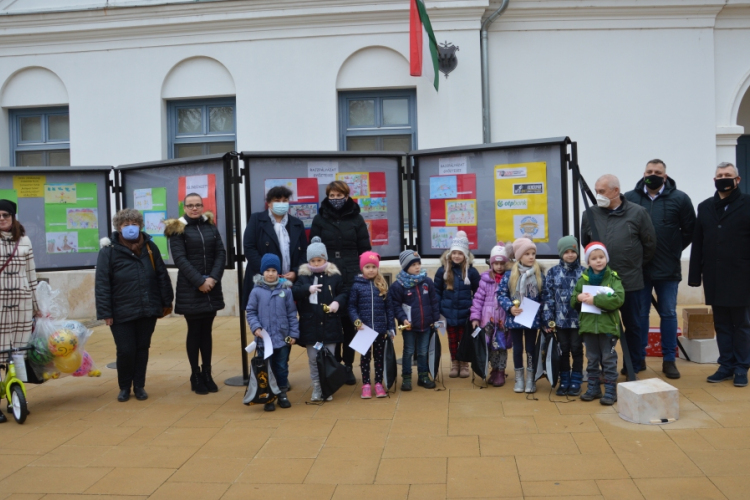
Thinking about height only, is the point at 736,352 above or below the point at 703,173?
below

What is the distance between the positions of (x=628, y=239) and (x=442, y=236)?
193 centimetres

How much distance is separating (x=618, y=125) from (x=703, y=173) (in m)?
1.41

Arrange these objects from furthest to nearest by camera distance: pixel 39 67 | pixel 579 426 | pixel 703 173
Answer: pixel 39 67 → pixel 703 173 → pixel 579 426

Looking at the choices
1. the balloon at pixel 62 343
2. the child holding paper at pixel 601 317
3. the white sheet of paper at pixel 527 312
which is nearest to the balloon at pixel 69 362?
the balloon at pixel 62 343

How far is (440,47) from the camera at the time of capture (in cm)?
1078

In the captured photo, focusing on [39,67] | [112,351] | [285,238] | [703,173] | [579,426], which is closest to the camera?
[579,426]

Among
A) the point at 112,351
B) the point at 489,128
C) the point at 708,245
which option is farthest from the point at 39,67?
the point at 708,245

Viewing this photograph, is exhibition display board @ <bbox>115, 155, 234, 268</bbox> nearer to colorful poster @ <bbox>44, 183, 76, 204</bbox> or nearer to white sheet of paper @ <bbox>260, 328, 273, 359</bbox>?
colorful poster @ <bbox>44, 183, 76, 204</bbox>

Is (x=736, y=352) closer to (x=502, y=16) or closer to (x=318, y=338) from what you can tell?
(x=318, y=338)

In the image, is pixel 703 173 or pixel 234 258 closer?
pixel 234 258

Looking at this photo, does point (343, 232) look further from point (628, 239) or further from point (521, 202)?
point (628, 239)

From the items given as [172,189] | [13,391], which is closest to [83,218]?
[172,189]

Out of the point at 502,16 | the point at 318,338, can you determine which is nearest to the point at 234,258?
the point at 318,338

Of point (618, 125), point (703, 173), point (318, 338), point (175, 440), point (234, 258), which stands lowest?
point (175, 440)
